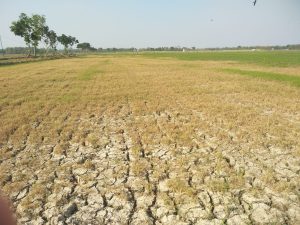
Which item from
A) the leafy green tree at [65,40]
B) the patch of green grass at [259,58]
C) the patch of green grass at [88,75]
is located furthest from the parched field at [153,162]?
the leafy green tree at [65,40]

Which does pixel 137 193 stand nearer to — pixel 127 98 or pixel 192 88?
pixel 127 98

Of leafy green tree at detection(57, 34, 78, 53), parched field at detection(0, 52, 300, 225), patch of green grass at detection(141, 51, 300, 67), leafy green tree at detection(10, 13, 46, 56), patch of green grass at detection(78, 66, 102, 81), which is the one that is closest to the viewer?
parched field at detection(0, 52, 300, 225)

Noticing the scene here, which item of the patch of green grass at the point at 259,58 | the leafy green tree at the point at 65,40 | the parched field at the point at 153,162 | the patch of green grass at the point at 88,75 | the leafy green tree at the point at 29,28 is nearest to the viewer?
the parched field at the point at 153,162

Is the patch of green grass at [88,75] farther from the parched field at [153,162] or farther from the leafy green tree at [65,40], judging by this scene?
the leafy green tree at [65,40]

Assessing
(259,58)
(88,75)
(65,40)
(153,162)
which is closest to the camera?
(153,162)

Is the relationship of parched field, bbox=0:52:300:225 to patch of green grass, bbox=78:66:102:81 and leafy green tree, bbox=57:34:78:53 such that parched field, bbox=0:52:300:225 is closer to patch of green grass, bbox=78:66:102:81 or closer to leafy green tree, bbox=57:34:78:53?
patch of green grass, bbox=78:66:102:81

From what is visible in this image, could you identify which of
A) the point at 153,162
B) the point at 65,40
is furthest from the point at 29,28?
the point at 153,162

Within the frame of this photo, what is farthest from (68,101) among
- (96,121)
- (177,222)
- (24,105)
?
(177,222)

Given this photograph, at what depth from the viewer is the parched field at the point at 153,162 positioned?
17.1 ft

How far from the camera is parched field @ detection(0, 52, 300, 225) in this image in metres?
5.21

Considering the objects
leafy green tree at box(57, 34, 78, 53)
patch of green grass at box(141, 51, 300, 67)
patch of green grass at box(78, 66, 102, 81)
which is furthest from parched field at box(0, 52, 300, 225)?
leafy green tree at box(57, 34, 78, 53)

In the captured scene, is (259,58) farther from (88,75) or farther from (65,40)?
(65,40)

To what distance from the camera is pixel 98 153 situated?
795 centimetres

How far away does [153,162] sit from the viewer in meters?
7.21
